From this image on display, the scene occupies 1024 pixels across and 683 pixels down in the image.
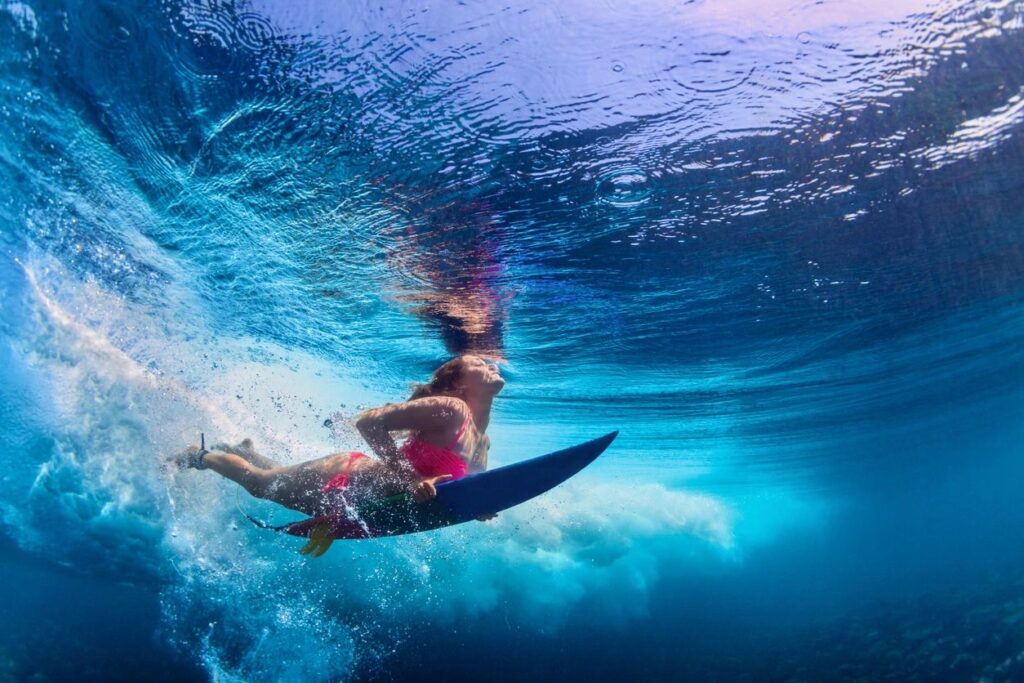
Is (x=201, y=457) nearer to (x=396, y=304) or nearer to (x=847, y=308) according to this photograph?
(x=396, y=304)

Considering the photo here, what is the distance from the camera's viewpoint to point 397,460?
5770mm

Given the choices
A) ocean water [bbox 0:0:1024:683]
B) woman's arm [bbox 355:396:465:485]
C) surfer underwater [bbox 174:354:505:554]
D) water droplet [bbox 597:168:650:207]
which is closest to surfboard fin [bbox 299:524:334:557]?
surfer underwater [bbox 174:354:505:554]

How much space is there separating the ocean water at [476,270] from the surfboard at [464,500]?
11.0 feet

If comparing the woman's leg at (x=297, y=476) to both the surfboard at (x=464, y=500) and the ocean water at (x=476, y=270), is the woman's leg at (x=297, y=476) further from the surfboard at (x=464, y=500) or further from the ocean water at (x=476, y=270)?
the ocean water at (x=476, y=270)

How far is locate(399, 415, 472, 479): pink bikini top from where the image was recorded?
18.8 feet

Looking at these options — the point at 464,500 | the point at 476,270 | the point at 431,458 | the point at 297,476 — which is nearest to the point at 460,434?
the point at 431,458

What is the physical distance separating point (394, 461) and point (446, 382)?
1.38 metres

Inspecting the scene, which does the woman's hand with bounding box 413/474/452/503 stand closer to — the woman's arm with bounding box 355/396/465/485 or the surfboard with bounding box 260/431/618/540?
the surfboard with bounding box 260/431/618/540

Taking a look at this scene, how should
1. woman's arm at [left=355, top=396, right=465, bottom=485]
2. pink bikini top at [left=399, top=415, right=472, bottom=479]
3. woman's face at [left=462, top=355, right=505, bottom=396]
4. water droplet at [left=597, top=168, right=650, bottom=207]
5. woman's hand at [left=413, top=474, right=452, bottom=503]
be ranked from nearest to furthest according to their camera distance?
woman's hand at [left=413, top=474, right=452, bottom=503] → woman's arm at [left=355, top=396, right=465, bottom=485] → pink bikini top at [left=399, top=415, right=472, bottom=479] → water droplet at [left=597, top=168, right=650, bottom=207] → woman's face at [left=462, top=355, right=505, bottom=396]

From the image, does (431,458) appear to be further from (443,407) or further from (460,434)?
(443,407)

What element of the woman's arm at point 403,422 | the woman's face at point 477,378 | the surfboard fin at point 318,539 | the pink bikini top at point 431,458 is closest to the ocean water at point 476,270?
the woman's face at point 477,378

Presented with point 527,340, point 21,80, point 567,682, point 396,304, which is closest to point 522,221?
point 396,304

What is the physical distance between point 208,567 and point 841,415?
94.1 feet

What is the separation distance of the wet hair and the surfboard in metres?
1.63
